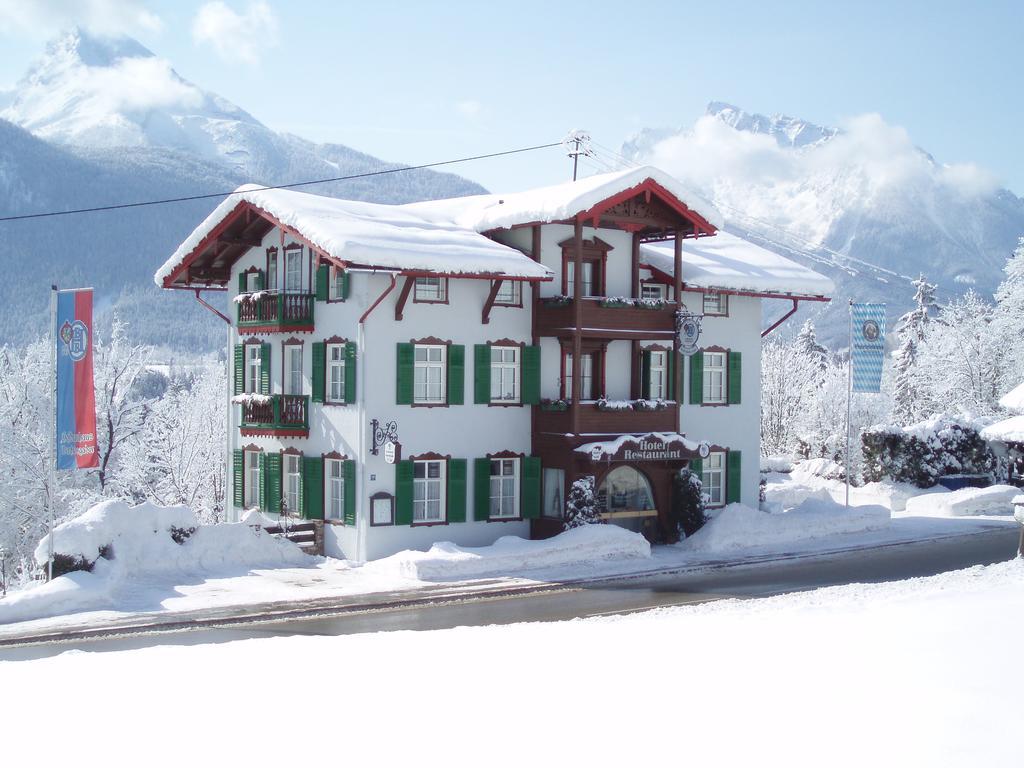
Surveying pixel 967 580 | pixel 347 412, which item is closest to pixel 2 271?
pixel 347 412

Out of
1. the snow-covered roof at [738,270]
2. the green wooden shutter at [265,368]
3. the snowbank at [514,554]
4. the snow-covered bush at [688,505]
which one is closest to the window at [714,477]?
the snow-covered bush at [688,505]

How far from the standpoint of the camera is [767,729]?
376 inches

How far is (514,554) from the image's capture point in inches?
1062

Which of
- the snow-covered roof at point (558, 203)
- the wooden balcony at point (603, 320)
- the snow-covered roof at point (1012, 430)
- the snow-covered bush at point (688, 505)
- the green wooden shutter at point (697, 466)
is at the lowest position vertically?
the snow-covered bush at point (688, 505)

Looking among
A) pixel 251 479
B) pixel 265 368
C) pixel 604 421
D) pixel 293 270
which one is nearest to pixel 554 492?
pixel 604 421

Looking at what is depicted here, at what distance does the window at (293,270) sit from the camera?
98.9ft

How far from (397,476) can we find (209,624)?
7796 millimetres

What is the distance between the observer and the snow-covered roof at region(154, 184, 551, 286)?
85.4ft

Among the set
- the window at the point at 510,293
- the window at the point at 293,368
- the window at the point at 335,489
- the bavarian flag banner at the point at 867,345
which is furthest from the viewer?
the bavarian flag banner at the point at 867,345

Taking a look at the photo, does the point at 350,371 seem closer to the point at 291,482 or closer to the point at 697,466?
the point at 291,482

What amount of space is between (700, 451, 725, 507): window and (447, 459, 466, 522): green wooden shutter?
8563 millimetres

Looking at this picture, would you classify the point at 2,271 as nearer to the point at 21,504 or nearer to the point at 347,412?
the point at 21,504

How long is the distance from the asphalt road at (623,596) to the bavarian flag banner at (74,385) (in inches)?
227

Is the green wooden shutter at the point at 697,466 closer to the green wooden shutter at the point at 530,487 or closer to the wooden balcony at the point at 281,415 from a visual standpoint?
the green wooden shutter at the point at 530,487
